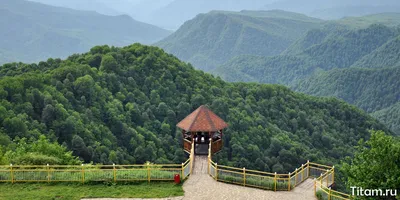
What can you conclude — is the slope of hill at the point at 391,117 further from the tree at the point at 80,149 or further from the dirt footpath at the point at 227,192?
the dirt footpath at the point at 227,192

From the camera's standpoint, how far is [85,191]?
2716 centimetres

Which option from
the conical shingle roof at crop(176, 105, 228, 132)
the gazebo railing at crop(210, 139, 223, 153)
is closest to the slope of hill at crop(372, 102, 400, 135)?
the gazebo railing at crop(210, 139, 223, 153)

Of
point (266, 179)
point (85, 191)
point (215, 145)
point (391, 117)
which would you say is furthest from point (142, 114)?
point (391, 117)

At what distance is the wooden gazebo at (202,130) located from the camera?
1390 inches

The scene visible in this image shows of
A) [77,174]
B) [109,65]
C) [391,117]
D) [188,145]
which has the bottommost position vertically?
[391,117]

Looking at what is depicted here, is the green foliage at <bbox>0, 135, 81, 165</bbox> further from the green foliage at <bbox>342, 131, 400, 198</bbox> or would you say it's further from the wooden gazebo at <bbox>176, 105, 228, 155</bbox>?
the green foliage at <bbox>342, 131, 400, 198</bbox>

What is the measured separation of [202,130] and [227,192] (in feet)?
27.9

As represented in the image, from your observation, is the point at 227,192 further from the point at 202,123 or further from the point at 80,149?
the point at 80,149

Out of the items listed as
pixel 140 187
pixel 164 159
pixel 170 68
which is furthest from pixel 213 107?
pixel 140 187

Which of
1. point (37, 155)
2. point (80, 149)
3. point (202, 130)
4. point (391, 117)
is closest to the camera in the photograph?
point (37, 155)

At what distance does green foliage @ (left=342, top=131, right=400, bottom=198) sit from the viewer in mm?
20172

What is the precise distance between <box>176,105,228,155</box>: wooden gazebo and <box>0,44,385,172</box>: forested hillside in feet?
31.4

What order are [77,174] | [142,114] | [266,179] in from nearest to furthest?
[77,174] < [266,179] < [142,114]

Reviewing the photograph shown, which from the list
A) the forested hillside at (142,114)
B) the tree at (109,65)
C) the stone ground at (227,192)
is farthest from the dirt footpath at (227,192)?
the tree at (109,65)
